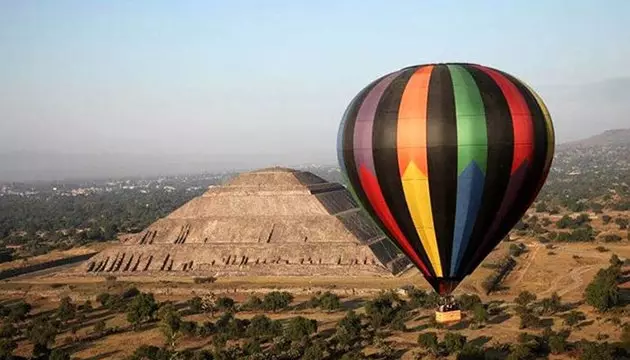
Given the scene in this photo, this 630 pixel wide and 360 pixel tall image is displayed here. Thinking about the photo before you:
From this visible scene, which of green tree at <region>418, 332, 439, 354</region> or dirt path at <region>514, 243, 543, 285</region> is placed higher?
green tree at <region>418, 332, 439, 354</region>

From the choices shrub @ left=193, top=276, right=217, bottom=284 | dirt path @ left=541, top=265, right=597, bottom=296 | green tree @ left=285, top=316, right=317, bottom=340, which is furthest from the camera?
shrub @ left=193, top=276, right=217, bottom=284

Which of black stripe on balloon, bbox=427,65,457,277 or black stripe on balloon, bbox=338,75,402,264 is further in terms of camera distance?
black stripe on balloon, bbox=338,75,402,264

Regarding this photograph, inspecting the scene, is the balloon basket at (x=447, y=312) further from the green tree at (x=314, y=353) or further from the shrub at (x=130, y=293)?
Answer: the shrub at (x=130, y=293)

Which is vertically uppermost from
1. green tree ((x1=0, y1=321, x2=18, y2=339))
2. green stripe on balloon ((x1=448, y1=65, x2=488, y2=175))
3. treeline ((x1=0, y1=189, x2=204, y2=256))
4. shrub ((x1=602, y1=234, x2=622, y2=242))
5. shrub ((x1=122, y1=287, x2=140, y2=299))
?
green stripe on balloon ((x1=448, y1=65, x2=488, y2=175))

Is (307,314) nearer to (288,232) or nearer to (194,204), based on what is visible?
(288,232)

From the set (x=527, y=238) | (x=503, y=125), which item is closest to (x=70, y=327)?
(x=503, y=125)

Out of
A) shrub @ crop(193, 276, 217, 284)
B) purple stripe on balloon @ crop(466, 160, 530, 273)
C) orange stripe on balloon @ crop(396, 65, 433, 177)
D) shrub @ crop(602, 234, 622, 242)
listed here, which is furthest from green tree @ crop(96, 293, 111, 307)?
shrub @ crop(602, 234, 622, 242)

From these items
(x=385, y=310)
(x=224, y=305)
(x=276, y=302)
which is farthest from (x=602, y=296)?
(x=224, y=305)

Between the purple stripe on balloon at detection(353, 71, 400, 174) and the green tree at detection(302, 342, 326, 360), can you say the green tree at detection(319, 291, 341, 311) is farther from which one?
the purple stripe on balloon at detection(353, 71, 400, 174)
